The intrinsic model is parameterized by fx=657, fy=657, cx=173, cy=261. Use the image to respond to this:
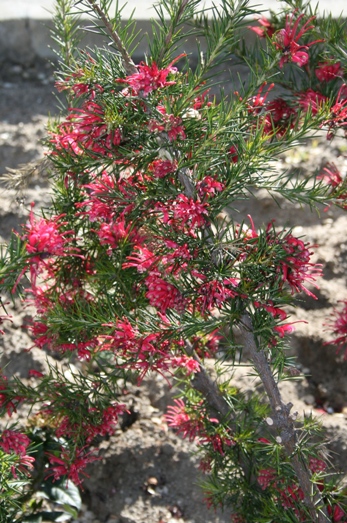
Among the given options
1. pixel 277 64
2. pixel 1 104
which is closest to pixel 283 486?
pixel 277 64

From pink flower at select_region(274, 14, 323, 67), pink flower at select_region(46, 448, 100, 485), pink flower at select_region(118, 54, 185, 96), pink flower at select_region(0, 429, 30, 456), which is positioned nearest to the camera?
pink flower at select_region(118, 54, 185, 96)

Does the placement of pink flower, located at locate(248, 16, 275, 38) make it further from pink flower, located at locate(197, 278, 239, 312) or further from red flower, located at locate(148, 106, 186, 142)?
pink flower, located at locate(197, 278, 239, 312)

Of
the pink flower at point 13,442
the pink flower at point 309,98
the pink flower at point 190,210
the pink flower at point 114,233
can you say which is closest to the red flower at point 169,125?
the pink flower at point 190,210

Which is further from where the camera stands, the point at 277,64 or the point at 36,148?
the point at 36,148

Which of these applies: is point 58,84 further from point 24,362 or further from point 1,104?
point 1,104

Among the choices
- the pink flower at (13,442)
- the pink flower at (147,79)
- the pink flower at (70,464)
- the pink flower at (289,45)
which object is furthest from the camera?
the pink flower at (70,464)

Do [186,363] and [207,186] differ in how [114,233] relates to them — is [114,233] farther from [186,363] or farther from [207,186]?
[186,363]

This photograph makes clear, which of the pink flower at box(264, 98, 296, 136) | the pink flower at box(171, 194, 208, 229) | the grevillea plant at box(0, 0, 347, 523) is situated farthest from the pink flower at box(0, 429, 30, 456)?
the pink flower at box(264, 98, 296, 136)

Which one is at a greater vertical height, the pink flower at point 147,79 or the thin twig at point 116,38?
the thin twig at point 116,38

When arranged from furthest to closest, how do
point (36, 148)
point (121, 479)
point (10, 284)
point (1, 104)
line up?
point (1, 104) → point (36, 148) → point (121, 479) → point (10, 284)

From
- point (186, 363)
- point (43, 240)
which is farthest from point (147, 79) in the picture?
point (186, 363)

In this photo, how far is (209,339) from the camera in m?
1.60

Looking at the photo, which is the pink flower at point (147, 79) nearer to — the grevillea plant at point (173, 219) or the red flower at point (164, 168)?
the grevillea plant at point (173, 219)

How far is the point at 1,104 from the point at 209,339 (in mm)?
2060
